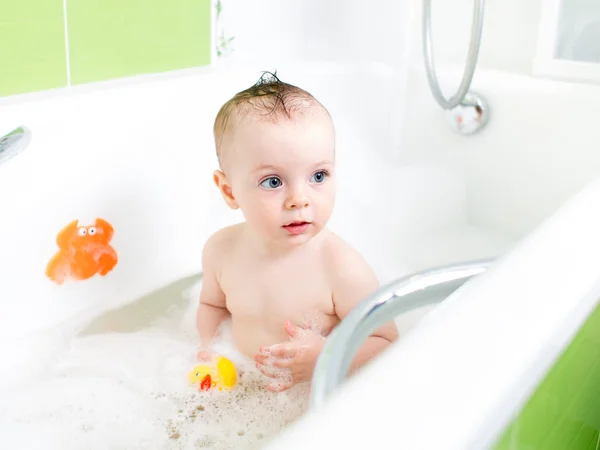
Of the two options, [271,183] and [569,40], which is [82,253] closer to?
[271,183]

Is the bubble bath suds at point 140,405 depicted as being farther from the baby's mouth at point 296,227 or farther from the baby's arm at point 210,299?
the baby's mouth at point 296,227

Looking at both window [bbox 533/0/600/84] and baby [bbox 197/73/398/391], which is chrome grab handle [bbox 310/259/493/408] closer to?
baby [bbox 197/73/398/391]

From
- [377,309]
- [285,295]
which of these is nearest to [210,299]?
[285,295]

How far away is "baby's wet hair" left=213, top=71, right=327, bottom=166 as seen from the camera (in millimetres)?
998

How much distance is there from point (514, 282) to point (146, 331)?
844 mm

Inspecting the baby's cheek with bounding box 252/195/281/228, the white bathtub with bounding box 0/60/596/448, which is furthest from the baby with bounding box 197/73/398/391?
the white bathtub with bounding box 0/60/596/448

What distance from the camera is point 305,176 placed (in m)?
1.00

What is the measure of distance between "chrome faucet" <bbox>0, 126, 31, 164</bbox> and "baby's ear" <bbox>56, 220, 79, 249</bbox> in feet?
0.58

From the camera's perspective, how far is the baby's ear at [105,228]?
4.37ft

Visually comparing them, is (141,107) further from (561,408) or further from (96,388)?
(561,408)

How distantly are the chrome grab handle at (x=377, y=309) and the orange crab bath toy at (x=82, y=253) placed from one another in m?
0.77

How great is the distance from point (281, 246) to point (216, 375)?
0.70 ft

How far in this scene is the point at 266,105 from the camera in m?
1.01

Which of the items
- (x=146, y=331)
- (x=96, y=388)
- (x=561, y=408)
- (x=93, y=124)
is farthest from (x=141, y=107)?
(x=561, y=408)
